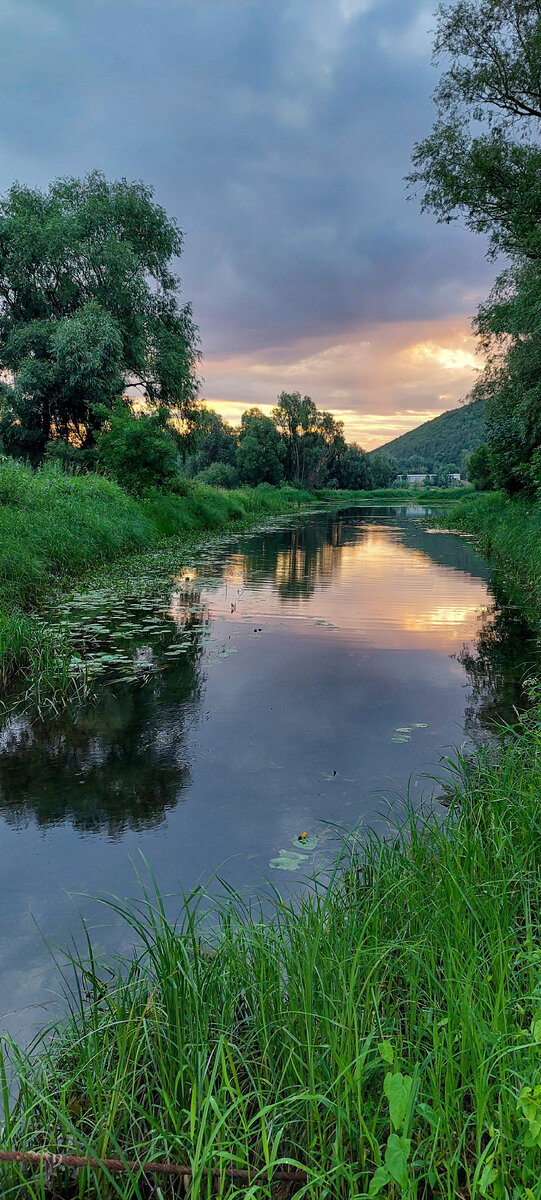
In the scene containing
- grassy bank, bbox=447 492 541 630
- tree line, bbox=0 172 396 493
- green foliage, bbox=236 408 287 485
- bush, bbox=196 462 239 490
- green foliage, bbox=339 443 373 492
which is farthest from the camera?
green foliage, bbox=339 443 373 492

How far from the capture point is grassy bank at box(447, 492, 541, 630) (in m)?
13.0

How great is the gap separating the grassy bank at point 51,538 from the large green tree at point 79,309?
7.10 metres

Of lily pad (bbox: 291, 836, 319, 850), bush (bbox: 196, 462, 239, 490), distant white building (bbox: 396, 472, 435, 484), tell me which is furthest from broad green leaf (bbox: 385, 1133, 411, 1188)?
distant white building (bbox: 396, 472, 435, 484)

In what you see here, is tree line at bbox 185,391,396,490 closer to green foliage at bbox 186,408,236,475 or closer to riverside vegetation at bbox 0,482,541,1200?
green foliage at bbox 186,408,236,475

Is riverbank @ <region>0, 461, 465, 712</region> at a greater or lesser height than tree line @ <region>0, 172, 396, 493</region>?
lesser

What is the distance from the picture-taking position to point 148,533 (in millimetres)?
19172

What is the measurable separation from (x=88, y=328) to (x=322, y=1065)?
88.6ft

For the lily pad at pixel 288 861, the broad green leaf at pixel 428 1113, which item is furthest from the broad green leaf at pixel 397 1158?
the lily pad at pixel 288 861

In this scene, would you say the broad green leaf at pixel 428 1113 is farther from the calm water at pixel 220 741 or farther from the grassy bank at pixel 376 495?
the grassy bank at pixel 376 495

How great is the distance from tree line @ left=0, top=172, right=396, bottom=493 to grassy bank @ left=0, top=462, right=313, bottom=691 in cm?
341

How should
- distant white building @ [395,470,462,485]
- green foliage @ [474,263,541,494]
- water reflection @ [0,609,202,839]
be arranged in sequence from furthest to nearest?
distant white building @ [395,470,462,485] → green foliage @ [474,263,541,494] → water reflection @ [0,609,202,839]

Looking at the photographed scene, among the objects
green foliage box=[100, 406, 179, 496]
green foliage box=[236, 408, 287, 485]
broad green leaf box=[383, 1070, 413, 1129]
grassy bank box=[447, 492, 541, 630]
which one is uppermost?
green foliage box=[236, 408, 287, 485]

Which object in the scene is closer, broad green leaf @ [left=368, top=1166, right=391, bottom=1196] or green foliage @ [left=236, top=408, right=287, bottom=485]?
broad green leaf @ [left=368, top=1166, right=391, bottom=1196]

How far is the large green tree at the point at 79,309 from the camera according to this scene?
2617 centimetres
